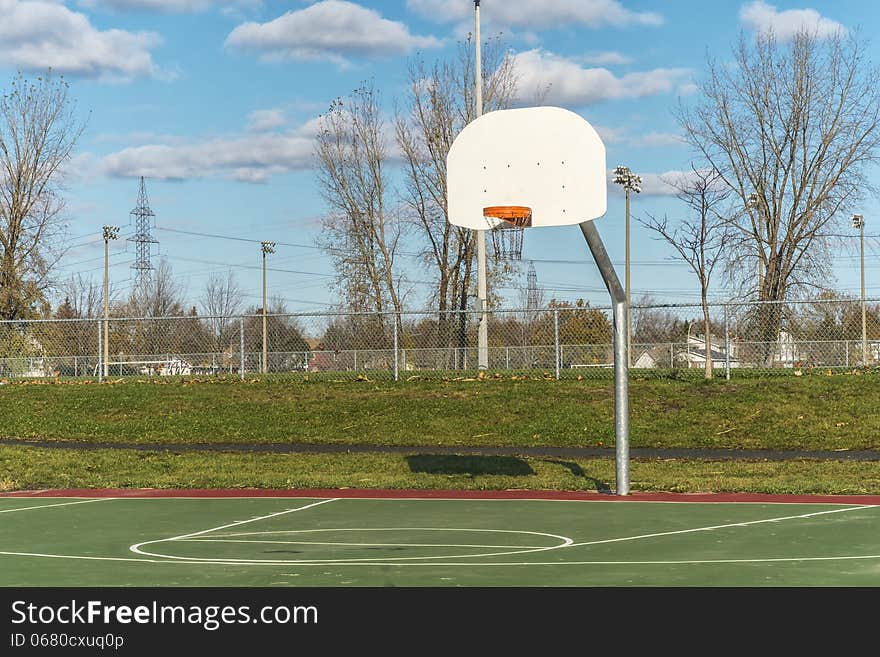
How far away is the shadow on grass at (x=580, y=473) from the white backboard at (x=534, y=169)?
3.60 m

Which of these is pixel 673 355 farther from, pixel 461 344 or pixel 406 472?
pixel 406 472

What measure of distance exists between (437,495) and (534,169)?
14.0 feet

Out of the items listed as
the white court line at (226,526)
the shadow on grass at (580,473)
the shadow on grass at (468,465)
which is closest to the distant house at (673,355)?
the shadow on grass at (468,465)

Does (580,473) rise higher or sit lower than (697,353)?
lower

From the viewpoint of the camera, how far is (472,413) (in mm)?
21109

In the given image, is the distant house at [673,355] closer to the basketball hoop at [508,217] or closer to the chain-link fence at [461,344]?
the chain-link fence at [461,344]

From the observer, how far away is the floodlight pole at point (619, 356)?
12984 millimetres

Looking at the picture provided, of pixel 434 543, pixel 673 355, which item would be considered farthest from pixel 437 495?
pixel 673 355

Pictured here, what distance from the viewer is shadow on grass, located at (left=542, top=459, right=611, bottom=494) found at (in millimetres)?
13789

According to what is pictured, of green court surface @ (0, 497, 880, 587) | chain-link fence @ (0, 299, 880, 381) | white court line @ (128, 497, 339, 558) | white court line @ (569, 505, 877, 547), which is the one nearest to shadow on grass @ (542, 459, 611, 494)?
green court surface @ (0, 497, 880, 587)

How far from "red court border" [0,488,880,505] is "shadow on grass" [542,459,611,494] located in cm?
51

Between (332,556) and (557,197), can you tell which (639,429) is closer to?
(557,197)
